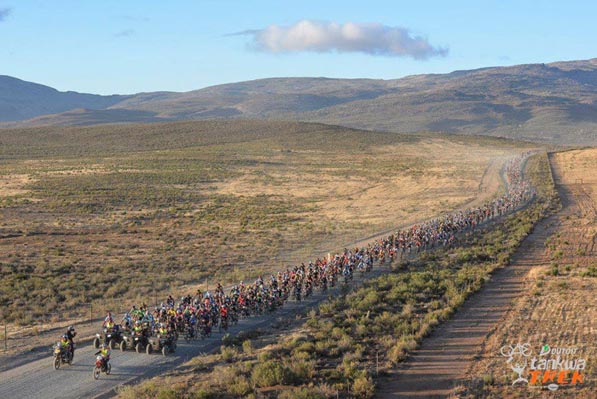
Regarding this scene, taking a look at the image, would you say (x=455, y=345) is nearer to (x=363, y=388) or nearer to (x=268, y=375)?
(x=363, y=388)

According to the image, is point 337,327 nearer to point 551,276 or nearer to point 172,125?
point 551,276

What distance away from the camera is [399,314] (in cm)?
2395

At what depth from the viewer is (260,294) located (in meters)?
25.2

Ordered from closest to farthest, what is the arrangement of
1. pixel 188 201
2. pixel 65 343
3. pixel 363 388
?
pixel 363 388, pixel 65 343, pixel 188 201

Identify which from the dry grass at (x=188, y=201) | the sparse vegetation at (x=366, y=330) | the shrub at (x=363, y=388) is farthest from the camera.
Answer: the dry grass at (x=188, y=201)

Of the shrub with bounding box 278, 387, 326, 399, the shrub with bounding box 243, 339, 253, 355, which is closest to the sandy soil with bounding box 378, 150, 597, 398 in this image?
the shrub with bounding box 278, 387, 326, 399

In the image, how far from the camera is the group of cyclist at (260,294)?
21.1 meters

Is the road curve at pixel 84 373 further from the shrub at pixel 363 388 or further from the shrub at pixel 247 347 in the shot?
the shrub at pixel 363 388

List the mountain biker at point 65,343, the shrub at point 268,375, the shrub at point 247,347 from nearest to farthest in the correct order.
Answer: the shrub at point 268,375 < the mountain biker at point 65,343 < the shrub at point 247,347

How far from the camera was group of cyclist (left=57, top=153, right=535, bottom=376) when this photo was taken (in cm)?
2111

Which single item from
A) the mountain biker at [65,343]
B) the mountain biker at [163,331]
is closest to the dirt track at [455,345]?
the mountain biker at [163,331]

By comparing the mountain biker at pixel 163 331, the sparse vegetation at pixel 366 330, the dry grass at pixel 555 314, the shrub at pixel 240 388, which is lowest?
the dry grass at pixel 555 314

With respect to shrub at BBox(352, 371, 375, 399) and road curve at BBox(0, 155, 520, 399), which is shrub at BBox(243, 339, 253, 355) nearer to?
road curve at BBox(0, 155, 520, 399)

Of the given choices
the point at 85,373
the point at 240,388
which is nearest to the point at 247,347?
the point at 240,388
